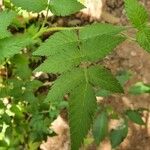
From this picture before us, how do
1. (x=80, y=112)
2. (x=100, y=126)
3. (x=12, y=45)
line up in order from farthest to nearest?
1. (x=100, y=126)
2. (x=12, y=45)
3. (x=80, y=112)

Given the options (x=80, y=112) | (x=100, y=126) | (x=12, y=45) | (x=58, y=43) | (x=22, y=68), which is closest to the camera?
(x=80, y=112)

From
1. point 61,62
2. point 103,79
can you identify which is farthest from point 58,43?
point 103,79

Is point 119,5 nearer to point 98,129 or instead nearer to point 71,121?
point 98,129

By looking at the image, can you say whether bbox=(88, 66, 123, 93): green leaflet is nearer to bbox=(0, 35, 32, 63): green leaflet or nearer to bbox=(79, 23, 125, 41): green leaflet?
bbox=(79, 23, 125, 41): green leaflet

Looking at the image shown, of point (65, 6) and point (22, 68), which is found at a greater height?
point (65, 6)

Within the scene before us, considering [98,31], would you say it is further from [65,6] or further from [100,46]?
[65,6]

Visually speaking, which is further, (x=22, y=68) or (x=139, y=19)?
(x=22, y=68)

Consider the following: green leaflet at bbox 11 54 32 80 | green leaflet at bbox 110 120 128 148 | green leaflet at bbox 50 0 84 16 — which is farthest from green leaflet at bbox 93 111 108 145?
green leaflet at bbox 50 0 84 16

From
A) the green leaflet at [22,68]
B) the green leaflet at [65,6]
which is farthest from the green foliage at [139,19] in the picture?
the green leaflet at [22,68]
